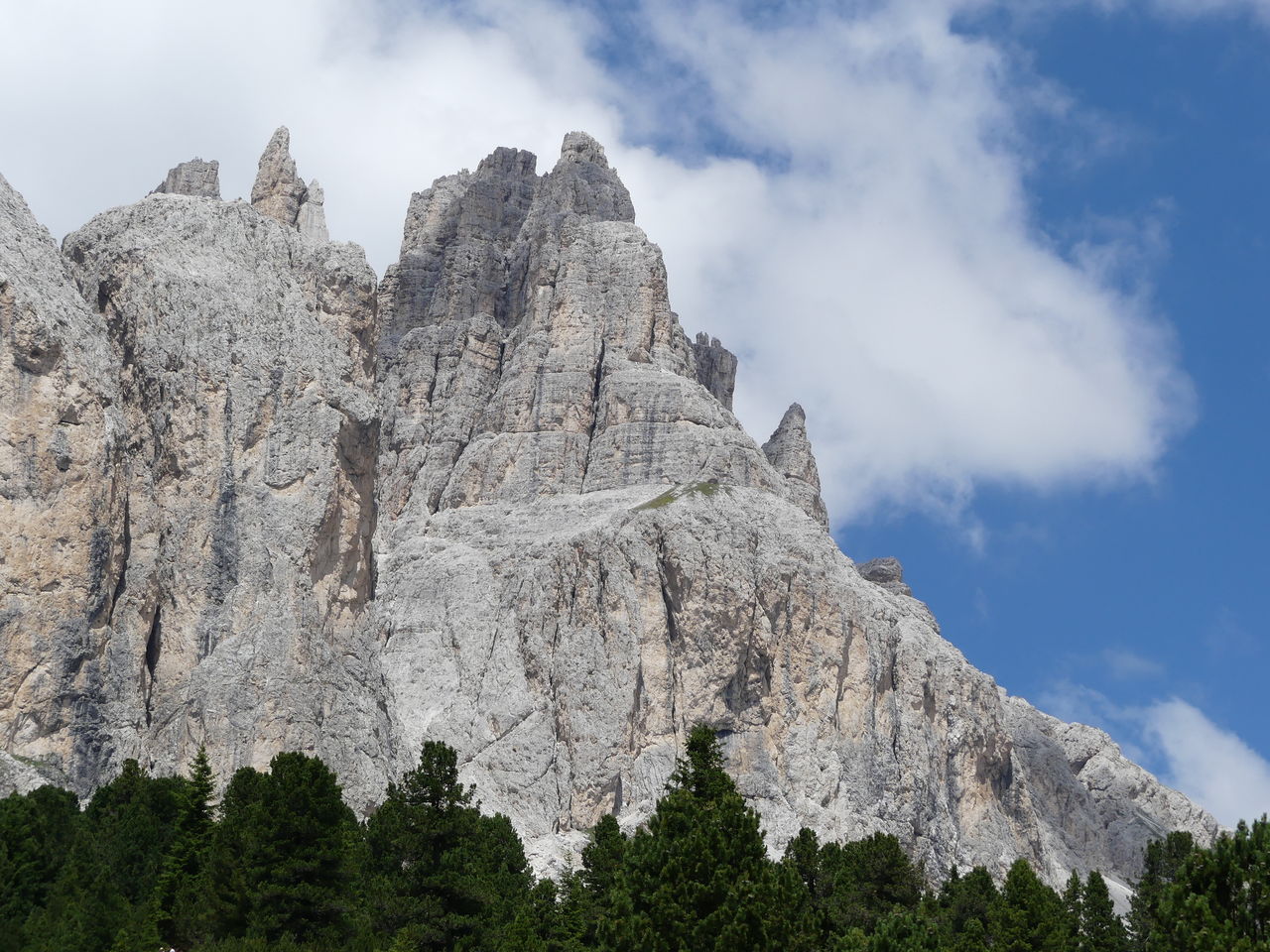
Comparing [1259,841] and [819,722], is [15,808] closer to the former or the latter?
[1259,841]

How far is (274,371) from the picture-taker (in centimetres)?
14362

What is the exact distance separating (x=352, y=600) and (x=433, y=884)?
2420 inches

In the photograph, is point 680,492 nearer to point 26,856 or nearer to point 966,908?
point 966,908

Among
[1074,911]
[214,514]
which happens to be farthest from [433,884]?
[214,514]

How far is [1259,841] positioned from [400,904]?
45.2 m

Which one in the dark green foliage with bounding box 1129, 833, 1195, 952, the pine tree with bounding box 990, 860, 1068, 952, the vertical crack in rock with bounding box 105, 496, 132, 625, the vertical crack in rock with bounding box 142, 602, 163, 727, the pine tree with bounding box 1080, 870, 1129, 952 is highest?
the vertical crack in rock with bounding box 105, 496, 132, 625

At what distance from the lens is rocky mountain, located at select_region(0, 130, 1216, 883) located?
12925cm

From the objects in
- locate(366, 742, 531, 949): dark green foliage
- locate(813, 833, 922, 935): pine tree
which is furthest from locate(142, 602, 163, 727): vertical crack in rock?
locate(813, 833, 922, 935): pine tree

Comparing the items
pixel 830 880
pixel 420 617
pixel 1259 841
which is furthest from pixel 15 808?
pixel 420 617

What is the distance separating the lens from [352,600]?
145125mm

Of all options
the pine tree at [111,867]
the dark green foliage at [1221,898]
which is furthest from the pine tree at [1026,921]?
the pine tree at [111,867]

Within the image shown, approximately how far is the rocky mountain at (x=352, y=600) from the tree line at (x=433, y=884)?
73.9ft

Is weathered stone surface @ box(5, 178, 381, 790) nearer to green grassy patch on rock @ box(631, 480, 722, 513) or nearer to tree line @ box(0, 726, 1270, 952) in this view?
tree line @ box(0, 726, 1270, 952)

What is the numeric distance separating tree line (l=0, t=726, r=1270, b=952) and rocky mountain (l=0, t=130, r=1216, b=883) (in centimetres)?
2254
